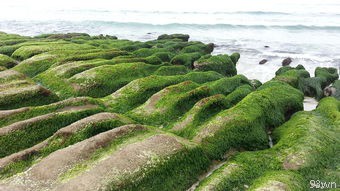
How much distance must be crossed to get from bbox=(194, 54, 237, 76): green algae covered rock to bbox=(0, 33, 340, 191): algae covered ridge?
6.12 meters

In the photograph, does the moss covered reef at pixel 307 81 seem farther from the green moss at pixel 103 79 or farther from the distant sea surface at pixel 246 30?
the green moss at pixel 103 79

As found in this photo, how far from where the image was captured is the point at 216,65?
3006 cm

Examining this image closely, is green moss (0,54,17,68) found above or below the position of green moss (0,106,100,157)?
above

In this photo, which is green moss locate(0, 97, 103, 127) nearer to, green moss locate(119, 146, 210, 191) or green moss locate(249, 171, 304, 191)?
green moss locate(119, 146, 210, 191)

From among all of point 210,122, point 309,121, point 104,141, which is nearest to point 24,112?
point 104,141

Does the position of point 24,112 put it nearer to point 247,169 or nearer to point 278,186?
point 247,169

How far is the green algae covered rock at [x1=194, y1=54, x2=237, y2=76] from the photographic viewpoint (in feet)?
97.1

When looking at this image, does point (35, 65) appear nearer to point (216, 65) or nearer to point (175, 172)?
point (216, 65)

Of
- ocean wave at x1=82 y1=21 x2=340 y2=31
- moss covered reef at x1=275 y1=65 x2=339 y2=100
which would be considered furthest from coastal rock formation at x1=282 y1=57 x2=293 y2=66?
ocean wave at x1=82 y1=21 x2=340 y2=31

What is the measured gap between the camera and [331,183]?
12250 millimetres

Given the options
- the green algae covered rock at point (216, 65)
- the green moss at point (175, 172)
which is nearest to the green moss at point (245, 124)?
the green moss at point (175, 172)

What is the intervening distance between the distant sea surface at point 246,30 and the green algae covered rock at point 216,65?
4649 mm

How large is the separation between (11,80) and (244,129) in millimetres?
15488

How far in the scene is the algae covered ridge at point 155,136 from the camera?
37.9 ft
